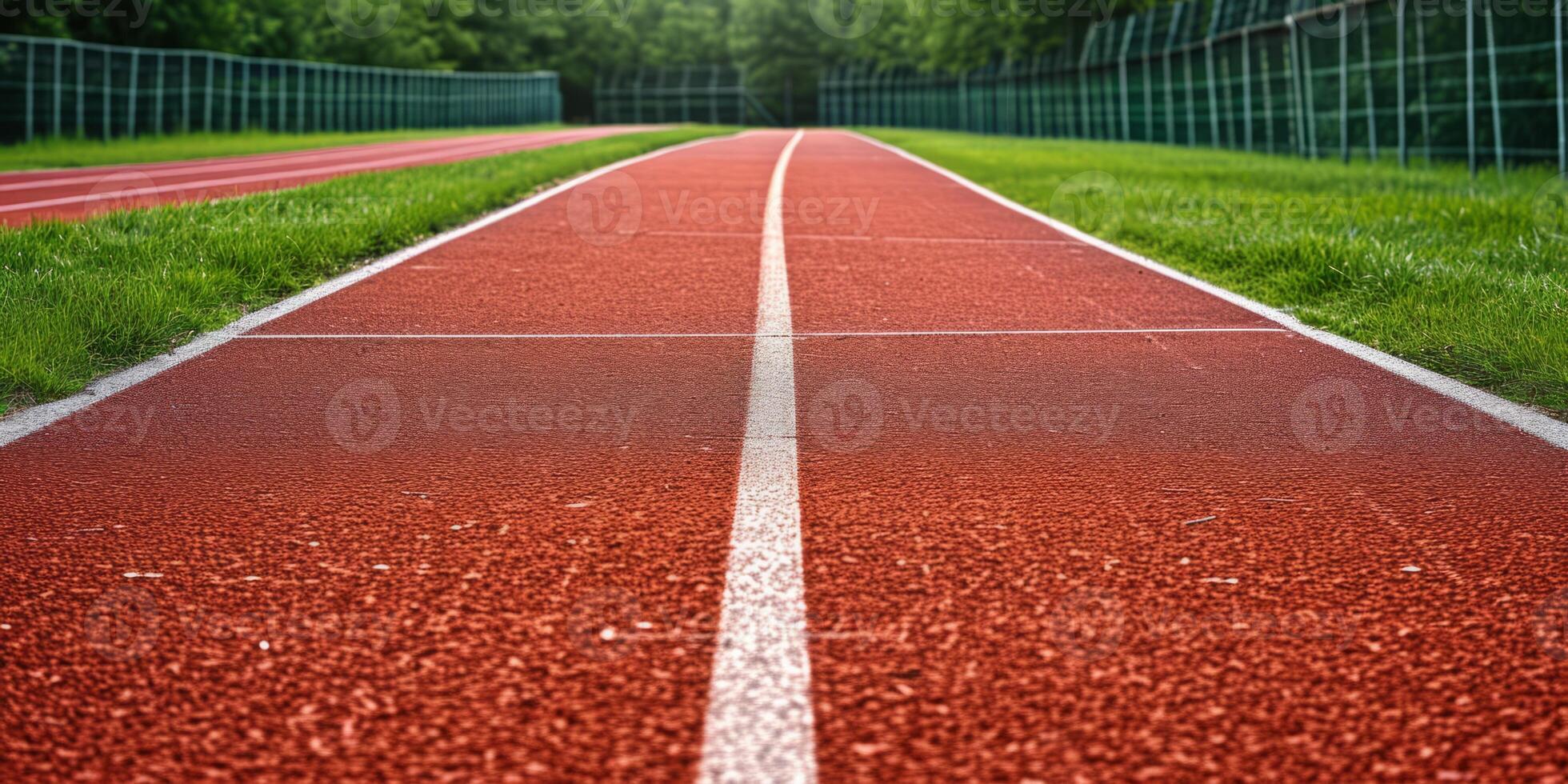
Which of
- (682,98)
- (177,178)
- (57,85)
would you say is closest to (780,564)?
(177,178)

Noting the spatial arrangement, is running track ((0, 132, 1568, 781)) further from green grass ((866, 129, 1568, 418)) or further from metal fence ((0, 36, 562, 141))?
metal fence ((0, 36, 562, 141))

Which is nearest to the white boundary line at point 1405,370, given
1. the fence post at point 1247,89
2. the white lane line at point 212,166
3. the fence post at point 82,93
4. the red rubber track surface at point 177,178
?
the red rubber track surface at point 177,178

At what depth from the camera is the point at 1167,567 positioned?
3.44m

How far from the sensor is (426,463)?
4.46 metres

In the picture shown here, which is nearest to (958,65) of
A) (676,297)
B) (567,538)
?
(676,297)

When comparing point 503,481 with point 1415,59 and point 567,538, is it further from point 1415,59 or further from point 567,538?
point 1415,59

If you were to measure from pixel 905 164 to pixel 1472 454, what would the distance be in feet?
62.8

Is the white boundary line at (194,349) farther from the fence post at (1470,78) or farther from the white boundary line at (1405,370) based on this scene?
the fence post at (1470,78)

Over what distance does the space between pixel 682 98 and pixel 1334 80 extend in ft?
279

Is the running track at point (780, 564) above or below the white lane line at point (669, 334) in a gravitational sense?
below

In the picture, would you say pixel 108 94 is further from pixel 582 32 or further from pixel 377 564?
pixel 582 32

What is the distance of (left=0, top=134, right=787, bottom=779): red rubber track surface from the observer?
2.51m

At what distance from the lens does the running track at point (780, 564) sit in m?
2.51

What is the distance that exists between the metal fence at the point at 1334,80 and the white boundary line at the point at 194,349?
12861 millimetres
